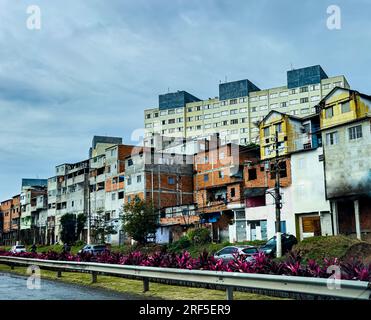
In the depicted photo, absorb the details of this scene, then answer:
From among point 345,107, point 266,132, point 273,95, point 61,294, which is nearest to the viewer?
point 61,294

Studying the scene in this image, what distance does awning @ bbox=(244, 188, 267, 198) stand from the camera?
2114 inches

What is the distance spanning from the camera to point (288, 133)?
57312mm

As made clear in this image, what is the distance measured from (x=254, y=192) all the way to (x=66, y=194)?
5120 cm

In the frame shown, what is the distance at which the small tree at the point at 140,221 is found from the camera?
56.3m

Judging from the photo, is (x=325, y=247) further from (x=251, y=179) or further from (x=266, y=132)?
(x=266, y=132)

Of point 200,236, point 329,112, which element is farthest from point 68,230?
point 329,112

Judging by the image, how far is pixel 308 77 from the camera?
101m

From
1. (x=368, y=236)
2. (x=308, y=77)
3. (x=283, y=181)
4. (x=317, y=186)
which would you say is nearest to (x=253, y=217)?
(x=283, y=181)

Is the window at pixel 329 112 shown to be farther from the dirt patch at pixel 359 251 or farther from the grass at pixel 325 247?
the dirt patch at pixel 359 251

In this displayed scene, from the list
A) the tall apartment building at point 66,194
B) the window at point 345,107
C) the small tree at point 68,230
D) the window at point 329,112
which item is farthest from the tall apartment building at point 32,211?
the window at point 345,107

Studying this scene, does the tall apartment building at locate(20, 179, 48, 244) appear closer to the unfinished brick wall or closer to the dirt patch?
the unfinished brick wall

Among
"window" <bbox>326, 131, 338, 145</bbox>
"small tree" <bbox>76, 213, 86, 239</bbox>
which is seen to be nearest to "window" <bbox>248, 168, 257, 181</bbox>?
"window" <bbox>326, 131, 338, 145</bbox>

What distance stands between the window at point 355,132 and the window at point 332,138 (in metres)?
1.65

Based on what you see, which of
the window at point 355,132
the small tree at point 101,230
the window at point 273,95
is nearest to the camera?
the window at point 355,132
